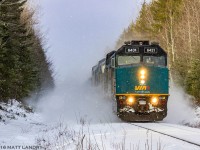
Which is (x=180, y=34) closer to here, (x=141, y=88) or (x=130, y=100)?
(x=141, y=88)

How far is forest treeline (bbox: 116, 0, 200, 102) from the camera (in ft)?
86.5

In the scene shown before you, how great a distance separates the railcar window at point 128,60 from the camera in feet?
62.2

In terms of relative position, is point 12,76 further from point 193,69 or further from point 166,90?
point 193,69

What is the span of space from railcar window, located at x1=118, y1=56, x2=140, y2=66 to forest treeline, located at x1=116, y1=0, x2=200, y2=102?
6528 mm

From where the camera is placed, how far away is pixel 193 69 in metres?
24.9

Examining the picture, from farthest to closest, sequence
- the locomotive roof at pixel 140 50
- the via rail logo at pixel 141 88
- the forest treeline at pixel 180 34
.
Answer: the forest treeline at pixel 180 34 → the locomotive roof at pixel 140 50 → the via rail logo at pixel 141 88

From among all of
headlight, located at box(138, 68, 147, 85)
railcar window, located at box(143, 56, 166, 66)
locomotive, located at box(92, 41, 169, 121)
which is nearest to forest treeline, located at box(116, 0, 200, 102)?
railcar window, located at box(143, 56, 166, 66)

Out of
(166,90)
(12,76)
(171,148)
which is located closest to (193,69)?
(166,90)

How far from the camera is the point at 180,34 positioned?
3562 centimetres

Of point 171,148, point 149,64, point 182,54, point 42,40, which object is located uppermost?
point 42,40

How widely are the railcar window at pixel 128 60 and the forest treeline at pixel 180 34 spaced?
653 cm

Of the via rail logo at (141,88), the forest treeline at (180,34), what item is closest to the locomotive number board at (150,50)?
the via rail logo at (141,88)

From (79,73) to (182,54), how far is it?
79.6 m

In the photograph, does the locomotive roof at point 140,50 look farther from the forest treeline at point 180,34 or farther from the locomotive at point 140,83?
the forest treeline at point 180,34
